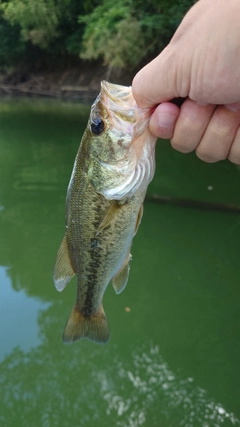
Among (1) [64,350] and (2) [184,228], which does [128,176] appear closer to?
(1) [64,350]

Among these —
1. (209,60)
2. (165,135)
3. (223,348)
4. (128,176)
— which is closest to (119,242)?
(128,176)

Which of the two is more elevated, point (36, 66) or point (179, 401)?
point (179, 401)

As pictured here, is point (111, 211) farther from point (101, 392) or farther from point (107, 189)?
point (101, 392)

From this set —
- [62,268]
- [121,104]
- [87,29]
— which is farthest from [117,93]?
[87,29]

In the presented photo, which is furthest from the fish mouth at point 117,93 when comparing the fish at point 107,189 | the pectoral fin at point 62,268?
the pectoral fin at point 62,268

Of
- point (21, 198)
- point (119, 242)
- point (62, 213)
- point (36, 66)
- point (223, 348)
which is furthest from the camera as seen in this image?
point (36, 66)

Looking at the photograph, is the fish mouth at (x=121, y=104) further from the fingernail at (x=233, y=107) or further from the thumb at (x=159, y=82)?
the fingernail at (x=233, y=107)
